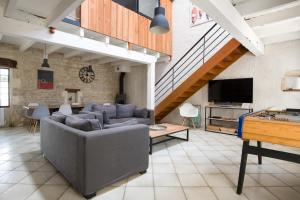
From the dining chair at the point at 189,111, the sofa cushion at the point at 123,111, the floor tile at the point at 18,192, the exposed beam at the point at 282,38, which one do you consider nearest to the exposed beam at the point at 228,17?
the exposed beam at the point at 282,38

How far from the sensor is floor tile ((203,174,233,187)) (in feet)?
7.30

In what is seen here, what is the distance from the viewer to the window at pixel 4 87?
5363 millimetres

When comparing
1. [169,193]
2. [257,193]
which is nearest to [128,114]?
[169,193]

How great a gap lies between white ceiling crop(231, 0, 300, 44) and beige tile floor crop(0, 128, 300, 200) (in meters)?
2.43

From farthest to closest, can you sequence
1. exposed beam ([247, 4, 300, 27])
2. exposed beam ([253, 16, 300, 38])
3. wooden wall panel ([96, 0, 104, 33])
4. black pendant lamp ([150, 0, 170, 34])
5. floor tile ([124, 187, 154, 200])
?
1. wooden wall panel ([96, 0, 104, 33])
2. exposed beam ([253, 16, 300, 38])
3. black pendant lamp ([150, 0, 170, 34])
4. exposed beam ([247, 4, 300, 27])
5. floor tile ([124, 187, 154, 200])

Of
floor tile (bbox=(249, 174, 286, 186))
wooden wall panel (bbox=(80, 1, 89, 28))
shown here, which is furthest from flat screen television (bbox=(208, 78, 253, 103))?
wooden wall panel (bbox=(80, 1, 89, 28))

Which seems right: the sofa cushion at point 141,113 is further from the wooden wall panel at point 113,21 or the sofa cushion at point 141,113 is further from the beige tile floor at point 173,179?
the wooden wall panel at point 113,21

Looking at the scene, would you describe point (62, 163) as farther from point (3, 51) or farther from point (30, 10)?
point (3, 51)

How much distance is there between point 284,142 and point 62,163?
8.27 ft

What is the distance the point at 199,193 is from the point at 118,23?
4.45 meters

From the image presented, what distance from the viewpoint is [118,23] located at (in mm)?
4738

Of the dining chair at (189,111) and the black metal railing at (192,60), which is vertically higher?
the black metal railing at (192,60)

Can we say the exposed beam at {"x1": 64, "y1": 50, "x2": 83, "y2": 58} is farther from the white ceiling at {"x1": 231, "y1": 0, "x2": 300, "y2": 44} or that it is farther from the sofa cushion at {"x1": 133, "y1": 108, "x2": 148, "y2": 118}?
the white ceiling at {"x1": 231, "y1": 0, "x2": 300, "y2": 44}

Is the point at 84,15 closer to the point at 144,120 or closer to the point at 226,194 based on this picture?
the point at 144,120
